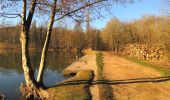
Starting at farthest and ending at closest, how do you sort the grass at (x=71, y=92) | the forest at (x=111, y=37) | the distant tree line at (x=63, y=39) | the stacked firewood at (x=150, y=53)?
the distant tree line at (x=63, y=39) → the forest at (x=111, y=37) → the stacked firewood at (x=150, y=53) → the grass at (x=71, y=92)

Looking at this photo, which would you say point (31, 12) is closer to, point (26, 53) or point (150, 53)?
point (26, 53)

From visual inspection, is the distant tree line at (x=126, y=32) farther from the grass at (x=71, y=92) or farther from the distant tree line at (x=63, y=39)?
the grass at (x=71, y=92)

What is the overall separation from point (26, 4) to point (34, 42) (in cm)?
9344

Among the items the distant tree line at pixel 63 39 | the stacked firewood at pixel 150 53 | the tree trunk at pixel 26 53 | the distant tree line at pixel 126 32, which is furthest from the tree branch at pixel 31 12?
the distant tree line at pixel 63 39

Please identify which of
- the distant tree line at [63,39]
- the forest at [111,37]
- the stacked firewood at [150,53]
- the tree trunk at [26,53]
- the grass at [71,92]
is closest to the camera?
the grass at [71,92]

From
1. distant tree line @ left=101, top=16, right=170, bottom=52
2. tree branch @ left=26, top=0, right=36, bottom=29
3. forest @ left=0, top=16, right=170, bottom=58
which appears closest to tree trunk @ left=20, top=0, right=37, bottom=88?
tree branch @ left=26, top=0, right=36, bottom=29

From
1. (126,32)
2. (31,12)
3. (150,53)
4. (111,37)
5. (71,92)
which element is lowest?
(71,92)

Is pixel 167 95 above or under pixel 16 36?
under

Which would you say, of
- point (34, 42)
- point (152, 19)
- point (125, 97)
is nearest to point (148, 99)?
point (125, 97)

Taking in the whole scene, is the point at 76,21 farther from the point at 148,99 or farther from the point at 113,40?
the point at 113,40

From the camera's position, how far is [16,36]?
107688mm

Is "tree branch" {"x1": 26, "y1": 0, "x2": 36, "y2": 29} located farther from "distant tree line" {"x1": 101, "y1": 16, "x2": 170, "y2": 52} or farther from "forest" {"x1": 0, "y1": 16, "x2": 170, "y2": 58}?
"distant tree line" {"x1": 101, "y1": 16, "x2": 170, "y2": 52}

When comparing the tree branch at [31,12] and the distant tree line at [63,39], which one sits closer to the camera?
the tree branch at [31,12]

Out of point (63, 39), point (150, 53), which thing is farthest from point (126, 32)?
point (150, 53)
